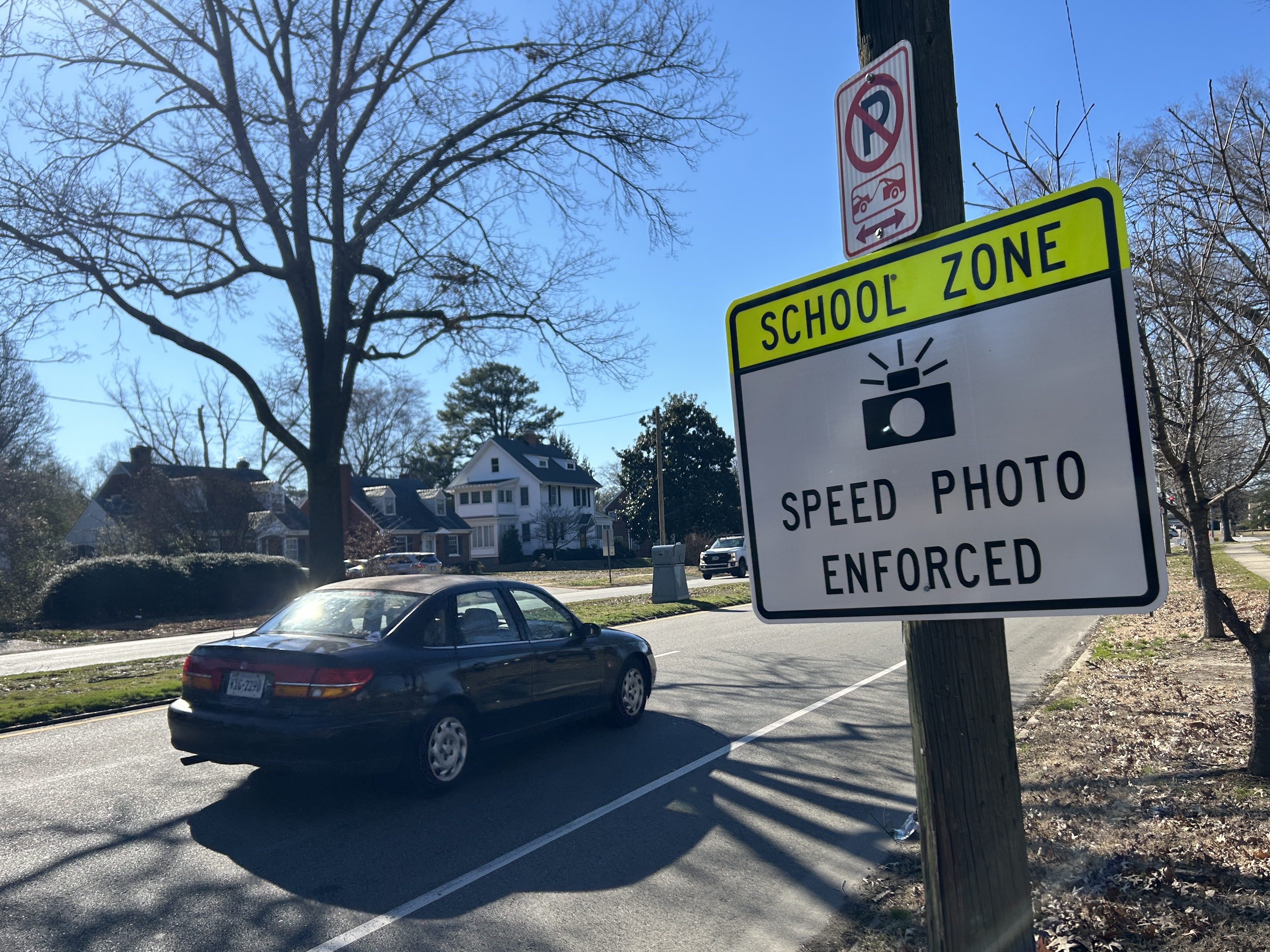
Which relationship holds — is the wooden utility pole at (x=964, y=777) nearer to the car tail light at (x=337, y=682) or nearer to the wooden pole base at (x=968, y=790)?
the wooden pole base at (x=968, y=790)

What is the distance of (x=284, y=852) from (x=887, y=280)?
15.6 ft

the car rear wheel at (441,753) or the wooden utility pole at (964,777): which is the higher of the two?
the wooden utility pole at (964,777)

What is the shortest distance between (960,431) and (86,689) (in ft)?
38.2

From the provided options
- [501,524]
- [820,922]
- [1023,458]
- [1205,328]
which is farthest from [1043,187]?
[501,524]

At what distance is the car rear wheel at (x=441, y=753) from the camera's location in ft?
20.1

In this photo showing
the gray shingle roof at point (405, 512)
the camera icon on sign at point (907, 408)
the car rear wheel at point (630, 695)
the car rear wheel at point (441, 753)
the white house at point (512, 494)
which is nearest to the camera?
the camera icon on sign at point (907, 408)

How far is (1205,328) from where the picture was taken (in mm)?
8242

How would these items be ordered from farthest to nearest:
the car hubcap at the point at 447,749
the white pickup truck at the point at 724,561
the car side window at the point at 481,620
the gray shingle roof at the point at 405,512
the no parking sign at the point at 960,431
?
the gray shingle roof at the point at 405,512 → the white pickup truck at the point at 724,561 → the car side window at the point at 481,620 → the car hubcap at the point at 447,749 → the no parking sign at the point at 960,431

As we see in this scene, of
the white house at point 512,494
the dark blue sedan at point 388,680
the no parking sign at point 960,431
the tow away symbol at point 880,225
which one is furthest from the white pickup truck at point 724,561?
the no parking sign at point 960,431

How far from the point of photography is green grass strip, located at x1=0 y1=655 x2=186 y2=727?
901 centimetres

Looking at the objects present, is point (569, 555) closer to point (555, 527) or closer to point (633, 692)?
point (555, 527)

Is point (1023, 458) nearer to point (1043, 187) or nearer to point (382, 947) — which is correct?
Answer: point (382, 947)

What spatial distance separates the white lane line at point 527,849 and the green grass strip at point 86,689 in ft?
20.0

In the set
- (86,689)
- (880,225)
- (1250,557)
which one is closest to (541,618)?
(880,225)
